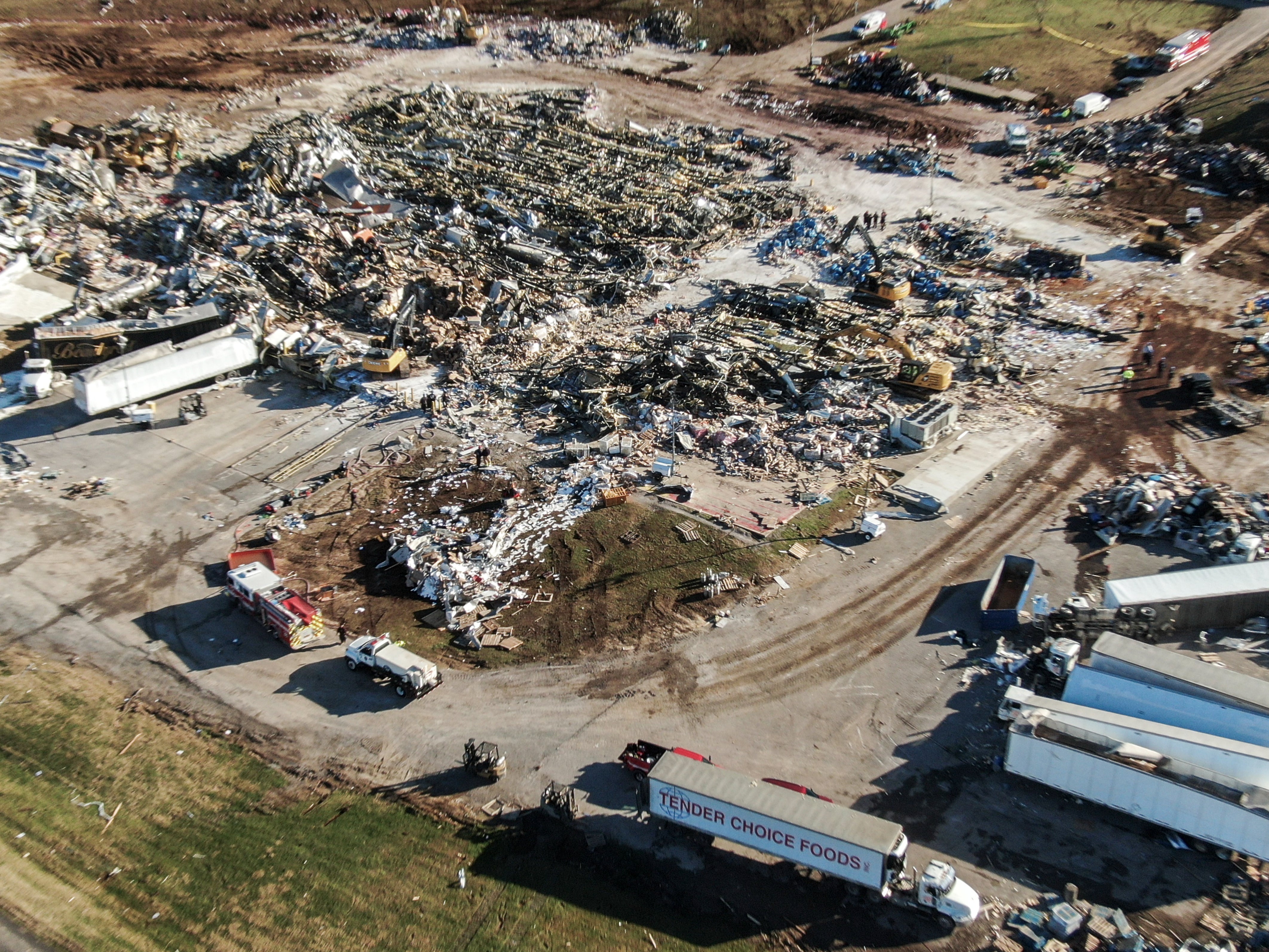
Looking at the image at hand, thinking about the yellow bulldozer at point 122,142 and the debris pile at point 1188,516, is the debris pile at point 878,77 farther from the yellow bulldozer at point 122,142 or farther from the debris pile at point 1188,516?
the yellow bulldozer at point 122,142

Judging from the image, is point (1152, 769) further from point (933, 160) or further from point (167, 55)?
point (167, 55)

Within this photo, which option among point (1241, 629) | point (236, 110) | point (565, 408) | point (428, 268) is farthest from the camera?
point (236, 110)

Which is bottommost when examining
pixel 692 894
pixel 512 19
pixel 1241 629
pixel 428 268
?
pixel 692 894

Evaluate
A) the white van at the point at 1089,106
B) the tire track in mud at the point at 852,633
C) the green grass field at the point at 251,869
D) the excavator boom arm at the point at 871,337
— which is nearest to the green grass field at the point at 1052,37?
the white van at the point at 1089,106

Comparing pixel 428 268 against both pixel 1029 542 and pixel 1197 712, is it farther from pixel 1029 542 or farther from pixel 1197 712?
pixel 1197 712

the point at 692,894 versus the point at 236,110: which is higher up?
the point at 236,110

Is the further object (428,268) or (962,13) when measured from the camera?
(962,13)

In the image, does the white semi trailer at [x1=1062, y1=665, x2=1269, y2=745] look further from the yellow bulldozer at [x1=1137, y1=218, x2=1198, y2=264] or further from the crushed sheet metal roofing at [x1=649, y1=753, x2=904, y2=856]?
the yellow bulldozer at [x1=1137, y1=218, x2=1198, y2=264]

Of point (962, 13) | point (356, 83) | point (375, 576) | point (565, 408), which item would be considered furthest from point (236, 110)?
point (962, 13)
